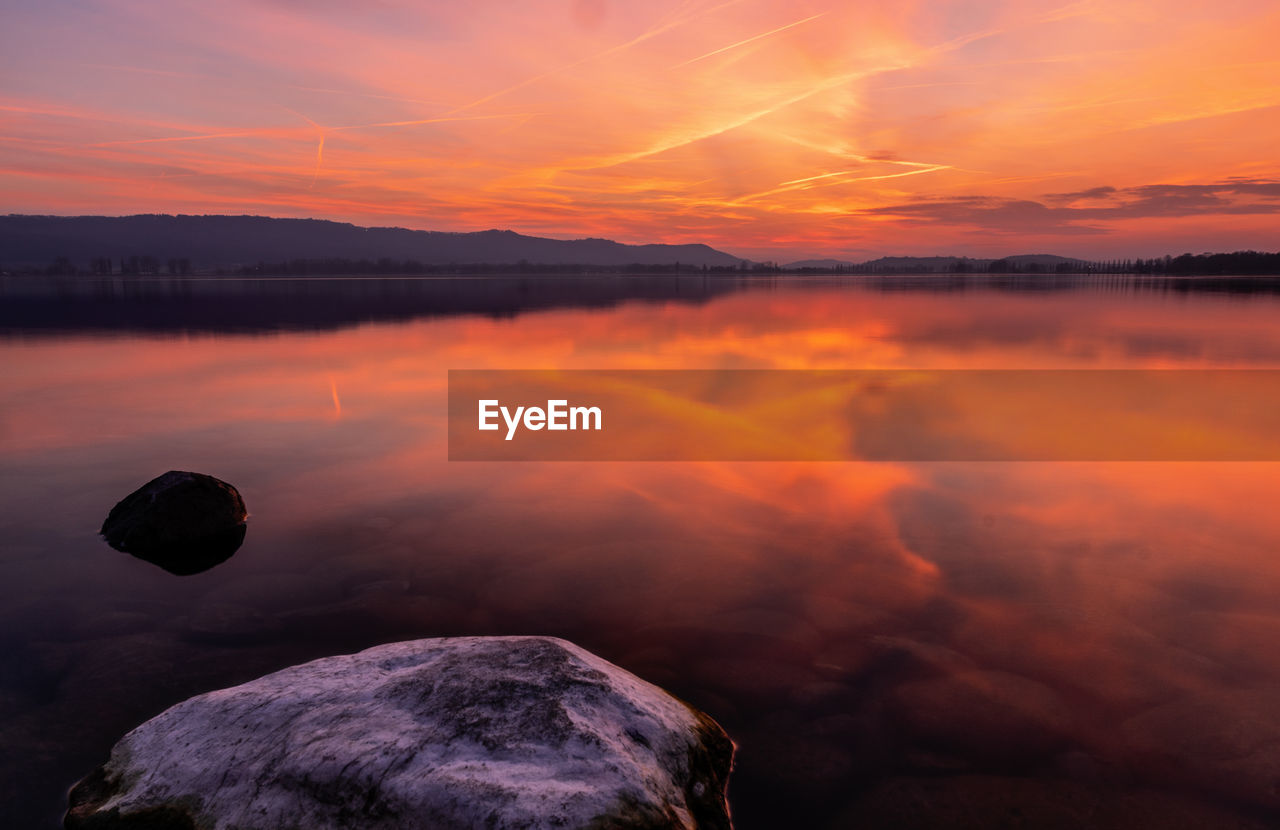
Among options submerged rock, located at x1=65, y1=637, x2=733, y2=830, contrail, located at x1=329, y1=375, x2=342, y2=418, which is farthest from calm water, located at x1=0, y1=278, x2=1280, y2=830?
contrail, located at x1=329, y1=375, x2=342, y2=418

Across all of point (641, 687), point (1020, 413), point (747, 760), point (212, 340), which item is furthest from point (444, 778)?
point (212, 340)

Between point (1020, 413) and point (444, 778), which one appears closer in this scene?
point (444, 778)

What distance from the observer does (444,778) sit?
418 centimetres

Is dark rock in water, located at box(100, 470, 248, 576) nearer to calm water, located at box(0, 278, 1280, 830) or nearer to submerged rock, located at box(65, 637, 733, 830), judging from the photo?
calm water, located at box(0, 278, 1280, 830)

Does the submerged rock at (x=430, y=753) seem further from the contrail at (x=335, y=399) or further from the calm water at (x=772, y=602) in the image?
the contrail at (x=335, y=399)

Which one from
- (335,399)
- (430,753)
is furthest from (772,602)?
(335,399)

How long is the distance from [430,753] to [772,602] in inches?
196

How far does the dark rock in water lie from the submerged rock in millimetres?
4705

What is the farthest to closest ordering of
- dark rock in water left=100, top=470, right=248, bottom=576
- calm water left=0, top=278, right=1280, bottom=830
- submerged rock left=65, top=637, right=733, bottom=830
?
dark rock in water left=100, top=470, right=248, bottom=576 → calm water left=0, top=278, right=1280, bottom=830 → submerged rock left=65, top=637, right=733, bottom=830

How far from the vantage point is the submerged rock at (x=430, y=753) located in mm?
4102

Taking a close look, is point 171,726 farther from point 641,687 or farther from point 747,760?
point 747,760

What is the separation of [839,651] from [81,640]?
8.29 metres

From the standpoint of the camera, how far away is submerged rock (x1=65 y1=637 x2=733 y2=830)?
161 inches

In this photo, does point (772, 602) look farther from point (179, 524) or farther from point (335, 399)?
point (335, 399)
